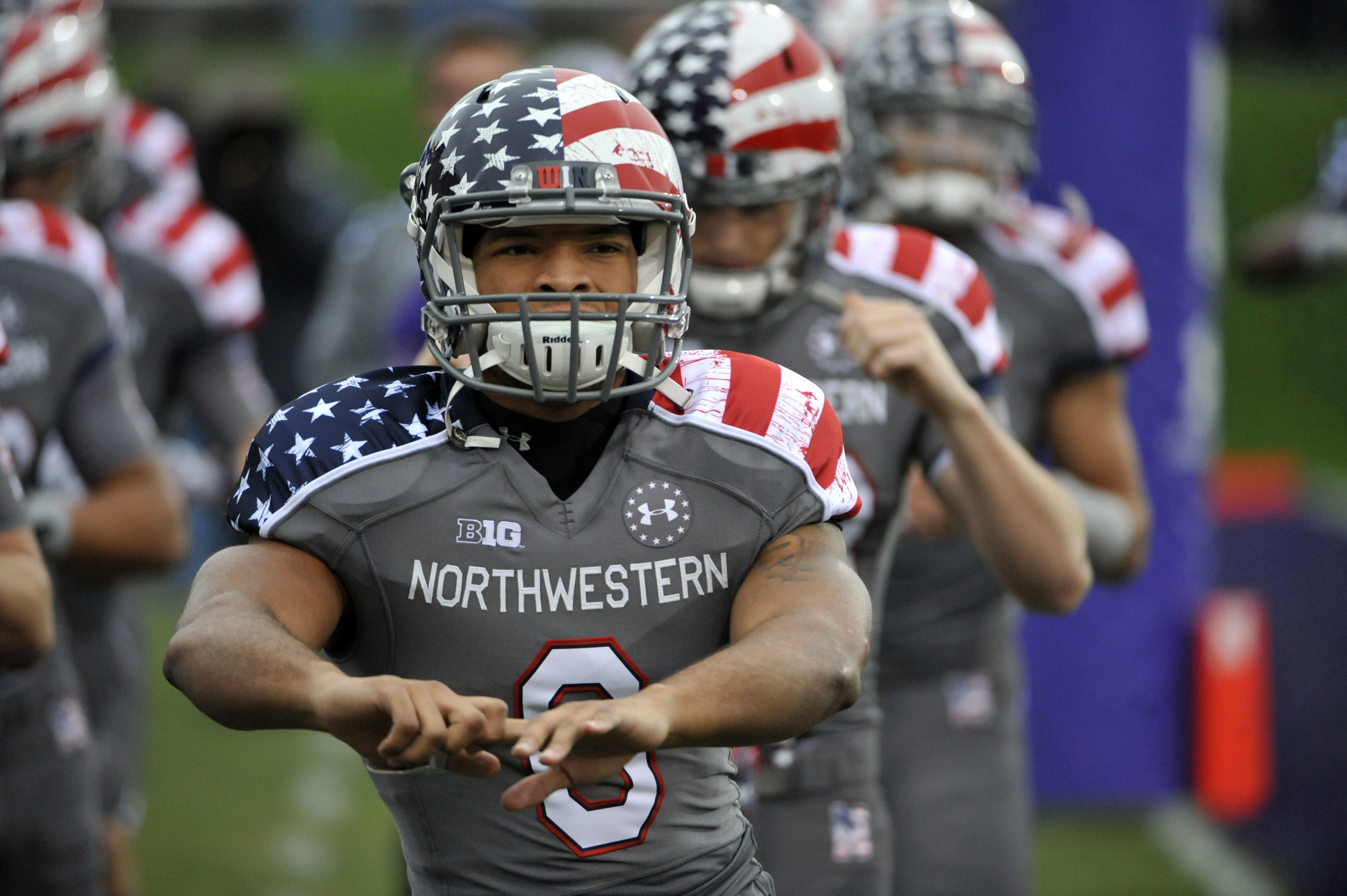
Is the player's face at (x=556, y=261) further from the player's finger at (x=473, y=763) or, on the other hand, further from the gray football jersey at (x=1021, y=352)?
the gray football jersey at (x=1021, y=352)

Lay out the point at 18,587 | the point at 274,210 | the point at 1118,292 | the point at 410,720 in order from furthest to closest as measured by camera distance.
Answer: the point at 274,210 → the point at 1118,292 → the point at 18,587 → the point at 410,720

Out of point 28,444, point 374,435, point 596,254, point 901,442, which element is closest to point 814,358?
point 901,442

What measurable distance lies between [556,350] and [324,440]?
33 centimetres

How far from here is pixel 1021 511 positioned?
9.86ft

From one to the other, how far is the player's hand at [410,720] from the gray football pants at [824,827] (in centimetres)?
131

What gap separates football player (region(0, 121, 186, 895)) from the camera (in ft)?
11.8

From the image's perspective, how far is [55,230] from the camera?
12.9ft

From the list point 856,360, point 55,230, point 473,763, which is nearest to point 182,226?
point 55,230

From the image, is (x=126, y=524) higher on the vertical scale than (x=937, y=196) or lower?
lower

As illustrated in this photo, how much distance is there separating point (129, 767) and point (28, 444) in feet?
4.70

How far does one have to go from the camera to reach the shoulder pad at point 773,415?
2.32 meters

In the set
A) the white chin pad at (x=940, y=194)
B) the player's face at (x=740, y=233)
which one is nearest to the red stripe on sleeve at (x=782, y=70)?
the player's face at (x=740, y=233)

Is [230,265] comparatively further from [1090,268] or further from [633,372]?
[633,372]

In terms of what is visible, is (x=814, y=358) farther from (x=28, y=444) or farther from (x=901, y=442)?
(x=28, y=444)
